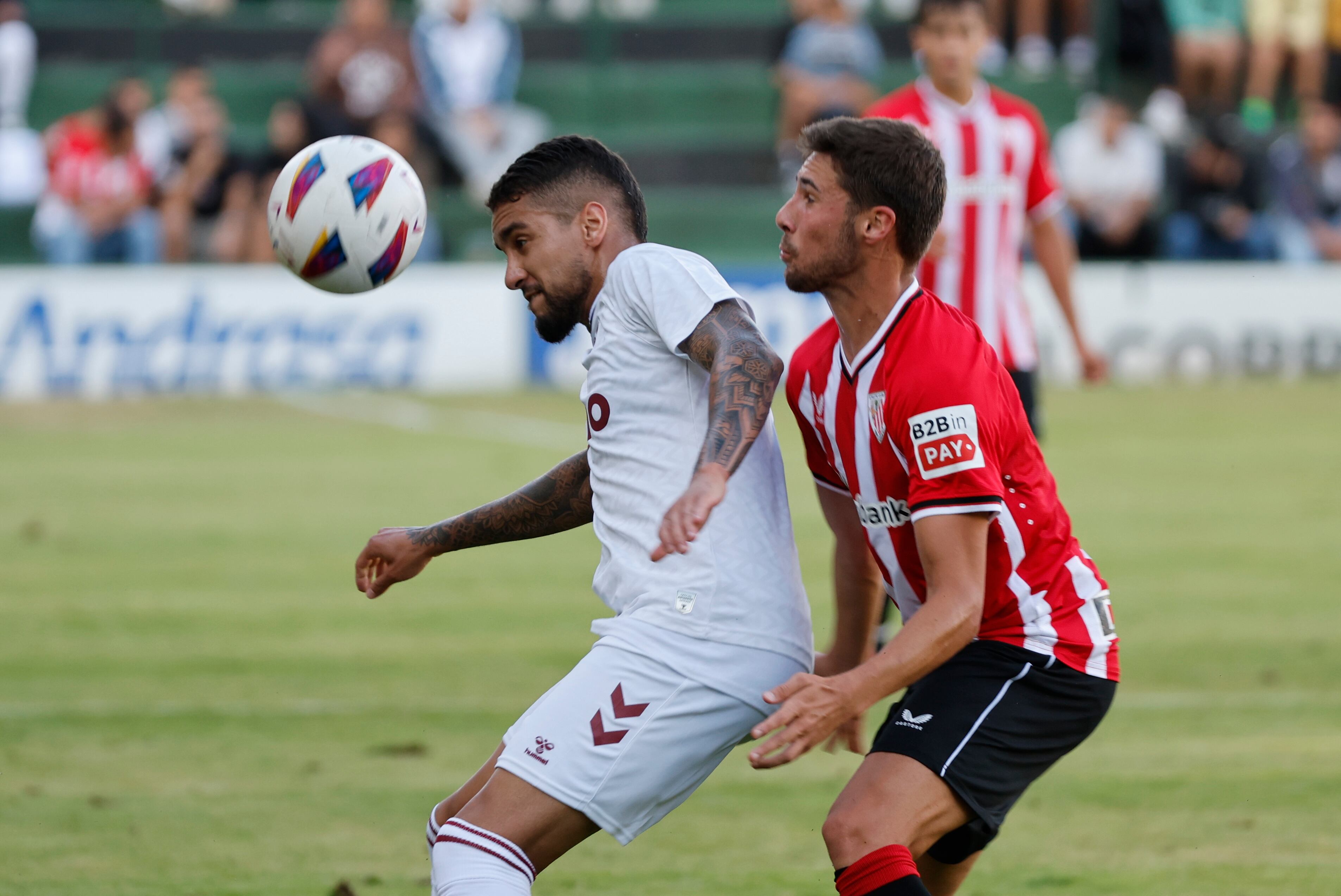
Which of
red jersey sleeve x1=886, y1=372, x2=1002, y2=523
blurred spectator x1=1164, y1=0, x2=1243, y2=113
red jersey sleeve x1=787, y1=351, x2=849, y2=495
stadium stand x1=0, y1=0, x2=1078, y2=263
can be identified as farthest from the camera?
stadium stand x1=0, y1=0, x2=1078, y2=263

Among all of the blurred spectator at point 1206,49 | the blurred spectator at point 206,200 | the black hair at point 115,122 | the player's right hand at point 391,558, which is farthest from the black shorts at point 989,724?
the blurred spectator at point 1206,49

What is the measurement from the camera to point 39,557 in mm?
A: 9898

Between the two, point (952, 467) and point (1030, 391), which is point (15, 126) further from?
point (952, 467)

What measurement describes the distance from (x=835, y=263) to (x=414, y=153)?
16742mm

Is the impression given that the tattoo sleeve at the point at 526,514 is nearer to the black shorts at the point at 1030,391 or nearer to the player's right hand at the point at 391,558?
the player's right hand at the point at 391,558

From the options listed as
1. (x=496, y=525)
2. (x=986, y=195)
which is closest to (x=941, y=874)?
(x=496, y=525)

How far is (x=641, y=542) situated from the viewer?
12.1 ft

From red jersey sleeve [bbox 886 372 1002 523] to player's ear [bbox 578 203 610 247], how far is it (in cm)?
76

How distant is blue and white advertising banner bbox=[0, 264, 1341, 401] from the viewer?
17.7 meters

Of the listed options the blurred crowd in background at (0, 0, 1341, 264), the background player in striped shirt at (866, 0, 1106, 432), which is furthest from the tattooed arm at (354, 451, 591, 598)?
the blurred crowd in background at (0, 0, 1341, 264)

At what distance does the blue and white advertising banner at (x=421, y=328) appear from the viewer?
1773cm

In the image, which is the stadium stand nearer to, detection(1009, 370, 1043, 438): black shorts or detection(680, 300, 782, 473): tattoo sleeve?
detection(1009, 370, 1043, 438): black shorts

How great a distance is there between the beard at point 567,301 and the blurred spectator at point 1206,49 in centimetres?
1868

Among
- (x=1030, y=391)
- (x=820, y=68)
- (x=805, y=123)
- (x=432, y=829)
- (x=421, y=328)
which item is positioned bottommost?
(x=421, y=328)
